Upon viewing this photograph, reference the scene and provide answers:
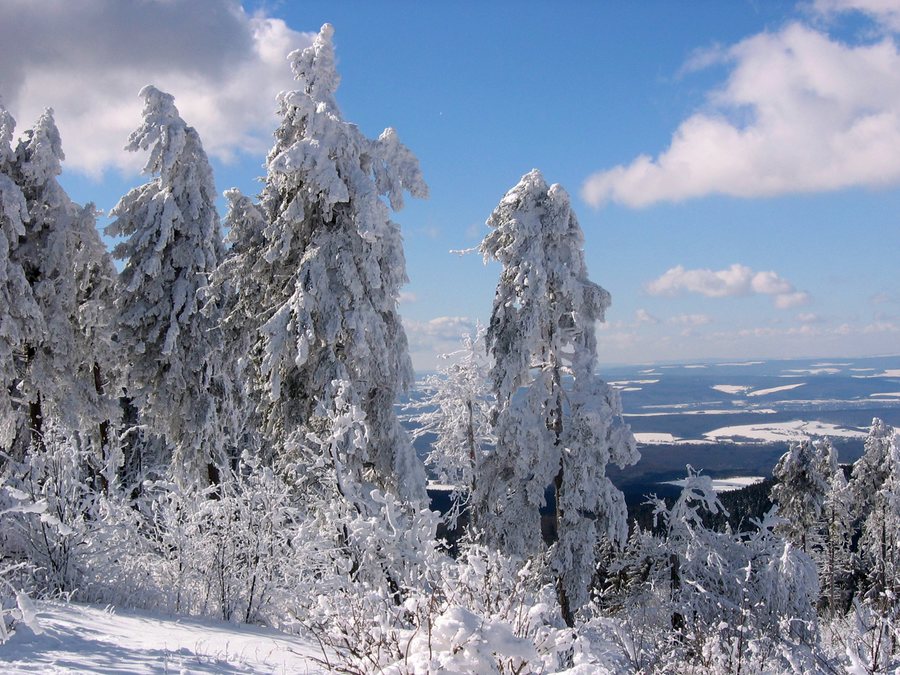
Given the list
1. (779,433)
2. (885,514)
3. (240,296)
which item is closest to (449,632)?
(240,296)

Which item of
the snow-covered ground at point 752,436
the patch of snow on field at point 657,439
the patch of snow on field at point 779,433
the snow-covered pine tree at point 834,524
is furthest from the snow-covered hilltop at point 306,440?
the patch of snow on field at point 779,433

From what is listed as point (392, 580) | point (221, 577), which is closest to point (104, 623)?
point (221, 577)

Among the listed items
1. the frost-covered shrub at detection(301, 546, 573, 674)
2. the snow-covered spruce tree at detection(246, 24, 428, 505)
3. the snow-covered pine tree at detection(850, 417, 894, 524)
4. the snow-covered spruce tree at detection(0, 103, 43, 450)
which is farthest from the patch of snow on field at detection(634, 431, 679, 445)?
the frost-covered shrub at detection(301, 546, 573, 674)

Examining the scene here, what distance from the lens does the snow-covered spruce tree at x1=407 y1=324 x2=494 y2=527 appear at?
2061 centimetres

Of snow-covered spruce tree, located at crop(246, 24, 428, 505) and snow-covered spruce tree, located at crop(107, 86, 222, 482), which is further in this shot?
snow-covered spruce tree, located at crop(107, 86, 222, 482)

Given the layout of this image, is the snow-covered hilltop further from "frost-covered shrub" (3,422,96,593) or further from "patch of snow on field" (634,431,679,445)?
"patch of snow on field" (634,431,679,445)

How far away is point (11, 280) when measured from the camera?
589 inches

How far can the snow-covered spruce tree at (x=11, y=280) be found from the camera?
568 inches

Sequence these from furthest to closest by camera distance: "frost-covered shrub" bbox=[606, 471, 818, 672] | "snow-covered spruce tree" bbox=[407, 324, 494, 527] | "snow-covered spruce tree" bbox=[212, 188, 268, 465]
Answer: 1. "snow-covered spruce tree" bbox=[407, 324, 494, 527]
2. "snow-covered spruce tree" bbox=[212, 188, 268, 465]
3. "frost-covered shrub" bbox=[606, 471, 818, 672]

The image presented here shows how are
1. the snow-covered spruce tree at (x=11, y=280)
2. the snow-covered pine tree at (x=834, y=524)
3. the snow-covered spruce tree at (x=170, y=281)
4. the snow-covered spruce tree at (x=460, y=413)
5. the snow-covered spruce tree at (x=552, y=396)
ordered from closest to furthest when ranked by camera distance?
the snow-covered spruce tree at (x=11, y=280)
the snow-covered spruce tree at (x=552, y=396)
the snow-covered spruce tree at (x=170, y=281)
the snow-covered spruce tree at (x=460, y=413)
the snow-covered pine tree at (x=834, y=524)

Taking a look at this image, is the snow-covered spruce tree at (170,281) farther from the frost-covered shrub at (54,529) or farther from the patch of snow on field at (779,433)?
the patch of snow on field at (779,433)

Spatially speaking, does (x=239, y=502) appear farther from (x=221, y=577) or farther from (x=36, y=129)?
(x=36, y=129)

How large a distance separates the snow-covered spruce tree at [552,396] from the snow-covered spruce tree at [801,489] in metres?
18.3

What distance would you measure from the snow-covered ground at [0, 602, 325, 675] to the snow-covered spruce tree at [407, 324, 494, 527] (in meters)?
14.1
